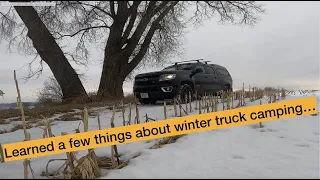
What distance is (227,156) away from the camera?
120 inches

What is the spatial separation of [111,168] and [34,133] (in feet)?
8.48

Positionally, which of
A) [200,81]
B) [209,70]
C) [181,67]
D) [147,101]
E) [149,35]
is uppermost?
[149,35]

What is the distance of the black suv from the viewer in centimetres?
Answer: 757

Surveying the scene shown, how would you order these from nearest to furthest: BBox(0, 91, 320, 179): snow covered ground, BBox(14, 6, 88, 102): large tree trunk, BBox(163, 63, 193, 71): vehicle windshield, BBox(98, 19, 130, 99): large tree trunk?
BBox(0, 91, 320, 179): snow covered ground < BBox(14, 6, 88, 102): large tree trunk < BBox(98, 19, 130, 99): large tree trunk < BBox(163, 63, 193, 71): vehicle windshield

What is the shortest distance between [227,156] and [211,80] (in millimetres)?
6120

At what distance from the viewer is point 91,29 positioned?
274cm

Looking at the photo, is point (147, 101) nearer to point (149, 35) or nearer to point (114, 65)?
point (114, 65)

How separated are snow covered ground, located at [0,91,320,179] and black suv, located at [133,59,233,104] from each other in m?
3.41

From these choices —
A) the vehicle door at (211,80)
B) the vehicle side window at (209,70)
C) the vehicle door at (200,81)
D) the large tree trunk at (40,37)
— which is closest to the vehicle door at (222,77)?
the vehicle door at (211,80)

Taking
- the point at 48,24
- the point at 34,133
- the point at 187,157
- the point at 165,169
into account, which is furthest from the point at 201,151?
the point at 34,133

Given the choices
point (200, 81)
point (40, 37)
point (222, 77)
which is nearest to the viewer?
point (40, 37)

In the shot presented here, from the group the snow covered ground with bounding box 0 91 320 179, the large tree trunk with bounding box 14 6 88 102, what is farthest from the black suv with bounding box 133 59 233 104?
the snow covered ground with bounding box 0 91 320 179

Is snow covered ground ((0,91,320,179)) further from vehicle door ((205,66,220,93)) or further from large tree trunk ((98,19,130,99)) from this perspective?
vehicle door ((205,66,220,93))

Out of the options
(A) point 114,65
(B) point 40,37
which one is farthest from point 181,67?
(B) point 40,37
